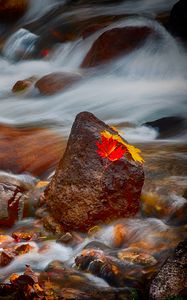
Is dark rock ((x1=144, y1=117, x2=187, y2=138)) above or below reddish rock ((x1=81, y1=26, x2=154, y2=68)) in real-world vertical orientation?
below

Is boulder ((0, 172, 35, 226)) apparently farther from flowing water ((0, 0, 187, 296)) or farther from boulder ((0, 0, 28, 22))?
boulder ((0, 0, 28, 22))

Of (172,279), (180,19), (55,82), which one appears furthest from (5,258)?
(180,19)

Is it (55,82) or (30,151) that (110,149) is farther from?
(55,82)

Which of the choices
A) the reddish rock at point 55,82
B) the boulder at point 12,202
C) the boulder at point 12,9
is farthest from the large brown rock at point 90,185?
the boulder at point 12,9

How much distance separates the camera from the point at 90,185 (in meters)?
4.24

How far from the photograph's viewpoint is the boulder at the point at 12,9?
15656mm

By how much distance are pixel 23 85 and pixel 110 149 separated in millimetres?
6773

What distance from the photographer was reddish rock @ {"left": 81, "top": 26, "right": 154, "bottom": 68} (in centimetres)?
1034

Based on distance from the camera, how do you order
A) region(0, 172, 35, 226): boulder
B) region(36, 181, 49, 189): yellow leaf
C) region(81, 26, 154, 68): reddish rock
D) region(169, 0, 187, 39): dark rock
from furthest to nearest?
region(81, 26, 154, 68): reddish rock < region(169, 0, 187, 39): dark rock < region(36, 181, 49, 189): yellow leaf < region(0, 172, 35, 226): boulder

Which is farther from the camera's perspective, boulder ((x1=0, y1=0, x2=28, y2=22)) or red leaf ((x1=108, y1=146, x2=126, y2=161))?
boulder ((x1=0, y1=0, x2=28, y2=22))

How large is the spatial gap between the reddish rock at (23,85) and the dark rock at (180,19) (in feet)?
11.4

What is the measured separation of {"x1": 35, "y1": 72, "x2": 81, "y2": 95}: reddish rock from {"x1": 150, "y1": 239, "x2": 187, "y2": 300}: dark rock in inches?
273

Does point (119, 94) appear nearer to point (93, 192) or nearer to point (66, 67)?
point (66, 67)

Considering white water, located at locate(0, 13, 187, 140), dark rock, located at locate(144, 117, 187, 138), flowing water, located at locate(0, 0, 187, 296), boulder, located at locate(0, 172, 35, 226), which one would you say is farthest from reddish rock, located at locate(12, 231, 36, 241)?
dark rock, located at locate(144, 117, 187, 138)
